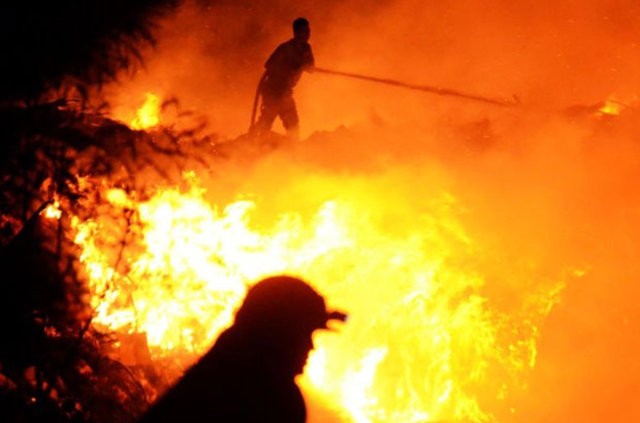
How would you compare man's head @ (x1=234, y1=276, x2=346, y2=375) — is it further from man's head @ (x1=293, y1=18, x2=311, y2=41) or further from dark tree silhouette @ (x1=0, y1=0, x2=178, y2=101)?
man's head @ (x1=293, y1=18, x2=311, y2=41)

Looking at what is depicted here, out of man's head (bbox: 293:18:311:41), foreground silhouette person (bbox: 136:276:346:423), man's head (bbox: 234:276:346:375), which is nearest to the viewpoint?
foreground silhouette person (bbox: 136:276:346:423)

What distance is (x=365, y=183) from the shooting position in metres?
8.20

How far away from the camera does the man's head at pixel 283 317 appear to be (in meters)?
2.29

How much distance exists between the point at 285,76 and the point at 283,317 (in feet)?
22.8

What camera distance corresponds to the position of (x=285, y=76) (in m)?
8.84

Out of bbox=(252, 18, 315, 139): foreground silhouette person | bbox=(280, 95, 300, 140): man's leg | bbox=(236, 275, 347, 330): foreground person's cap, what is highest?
bbox=(252, 18, 315, 139): foreground silhouette person

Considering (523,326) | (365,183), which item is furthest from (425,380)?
(365,183)

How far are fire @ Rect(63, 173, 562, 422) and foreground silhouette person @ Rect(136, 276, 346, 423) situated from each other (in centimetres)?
481

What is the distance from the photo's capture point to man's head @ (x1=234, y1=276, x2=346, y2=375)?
7.52 ft

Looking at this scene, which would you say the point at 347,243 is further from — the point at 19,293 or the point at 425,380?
the point at 19,293

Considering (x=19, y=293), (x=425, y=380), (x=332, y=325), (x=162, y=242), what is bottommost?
(x=425, y=380)

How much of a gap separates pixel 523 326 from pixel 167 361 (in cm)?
449

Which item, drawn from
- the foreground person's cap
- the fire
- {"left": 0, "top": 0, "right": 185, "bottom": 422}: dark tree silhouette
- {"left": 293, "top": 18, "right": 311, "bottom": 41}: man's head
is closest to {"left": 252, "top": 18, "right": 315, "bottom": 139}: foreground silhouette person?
{"left": 293, "top": 18, "right": 311, "bottom": 41}: man's head

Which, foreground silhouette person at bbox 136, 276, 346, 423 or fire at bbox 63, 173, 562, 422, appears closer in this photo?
foreground silhouette person at bbox 136, 276, 346, 423
